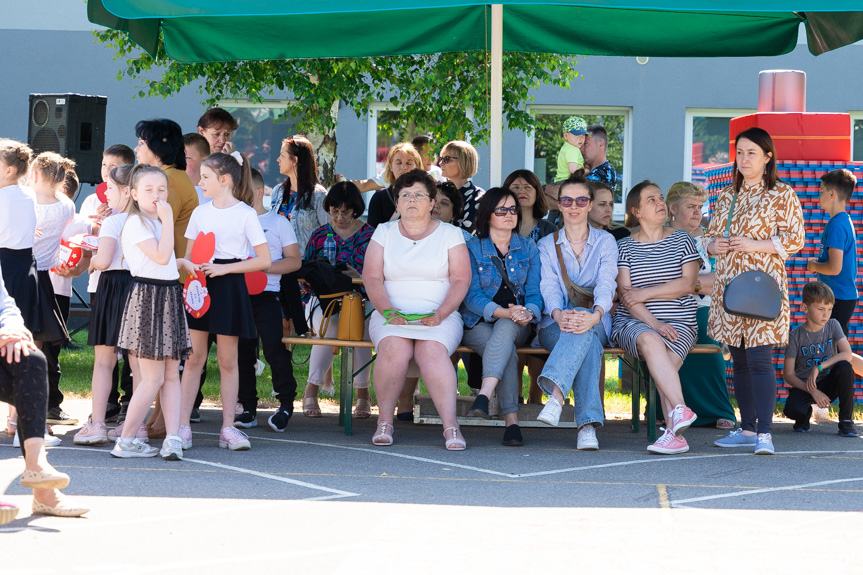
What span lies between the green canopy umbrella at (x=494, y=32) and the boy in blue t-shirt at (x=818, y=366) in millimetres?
1734

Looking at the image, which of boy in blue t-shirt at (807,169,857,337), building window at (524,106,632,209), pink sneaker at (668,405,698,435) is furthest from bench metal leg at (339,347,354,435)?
building window at (524,106,632,209)

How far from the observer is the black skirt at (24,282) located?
236 inches

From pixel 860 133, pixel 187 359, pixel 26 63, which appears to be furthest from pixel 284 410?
pixel 860 133

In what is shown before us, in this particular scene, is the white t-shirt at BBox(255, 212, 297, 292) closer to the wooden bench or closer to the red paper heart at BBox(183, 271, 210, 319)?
the wooden bench

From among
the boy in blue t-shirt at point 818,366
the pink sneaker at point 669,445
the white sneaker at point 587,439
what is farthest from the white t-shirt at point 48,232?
the boy in blue t-shirt at point 818,366

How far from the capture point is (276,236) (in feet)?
22.1

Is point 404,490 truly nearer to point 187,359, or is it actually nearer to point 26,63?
point 187,359

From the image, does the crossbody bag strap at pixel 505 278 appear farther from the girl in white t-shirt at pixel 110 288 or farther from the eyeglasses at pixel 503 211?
the girl in white t-shirt at pixel 110 288

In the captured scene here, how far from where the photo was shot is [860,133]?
51.1 ft

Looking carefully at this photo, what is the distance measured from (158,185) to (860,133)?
499 inches

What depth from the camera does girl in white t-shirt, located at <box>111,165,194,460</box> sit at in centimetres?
548

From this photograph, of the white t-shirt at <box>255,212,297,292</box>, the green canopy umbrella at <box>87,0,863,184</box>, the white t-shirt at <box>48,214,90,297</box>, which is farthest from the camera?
the green canopy umbrella at <box>87,0,863,184</box>

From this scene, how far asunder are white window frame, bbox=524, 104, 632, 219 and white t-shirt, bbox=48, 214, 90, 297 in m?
9.52

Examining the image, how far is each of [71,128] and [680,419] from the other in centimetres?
690
